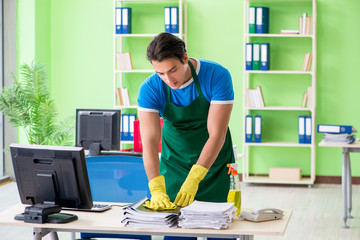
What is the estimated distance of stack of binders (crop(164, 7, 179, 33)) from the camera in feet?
22.2

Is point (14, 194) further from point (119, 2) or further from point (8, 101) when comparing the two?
point (119, 2)

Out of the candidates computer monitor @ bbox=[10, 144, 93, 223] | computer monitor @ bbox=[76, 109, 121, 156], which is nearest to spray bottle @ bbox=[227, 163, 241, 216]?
computer monitor @ bbox=[10, 144, 93, 223]

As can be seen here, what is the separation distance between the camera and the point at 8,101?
19.1ft

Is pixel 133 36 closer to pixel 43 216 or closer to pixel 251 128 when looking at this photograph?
pixel 251 128

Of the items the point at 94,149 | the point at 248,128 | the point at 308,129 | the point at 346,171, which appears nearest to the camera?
the point at 94,149

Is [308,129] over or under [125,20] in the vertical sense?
under

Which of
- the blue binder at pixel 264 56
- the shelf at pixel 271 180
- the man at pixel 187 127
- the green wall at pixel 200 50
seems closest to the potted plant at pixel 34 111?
the green wall at pixel 200 50

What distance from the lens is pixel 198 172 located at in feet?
8.19

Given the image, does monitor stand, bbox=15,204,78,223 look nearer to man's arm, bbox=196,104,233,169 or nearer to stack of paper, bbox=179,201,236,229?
stack of paper, bbox=179,201,236,229

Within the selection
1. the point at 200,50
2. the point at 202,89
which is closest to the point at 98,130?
the point at 202,89

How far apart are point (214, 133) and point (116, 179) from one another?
2.33ft

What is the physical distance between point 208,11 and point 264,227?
16.6 ft

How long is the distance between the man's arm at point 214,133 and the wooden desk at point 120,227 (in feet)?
1.07

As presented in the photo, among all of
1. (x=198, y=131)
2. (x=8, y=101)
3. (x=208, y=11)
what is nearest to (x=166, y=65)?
(x=198, y=131)
